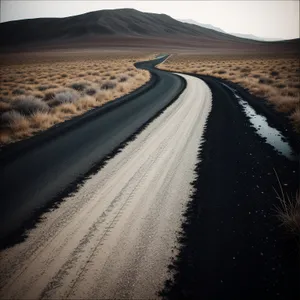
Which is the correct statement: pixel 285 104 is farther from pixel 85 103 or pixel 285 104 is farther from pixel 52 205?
pixel 52 205

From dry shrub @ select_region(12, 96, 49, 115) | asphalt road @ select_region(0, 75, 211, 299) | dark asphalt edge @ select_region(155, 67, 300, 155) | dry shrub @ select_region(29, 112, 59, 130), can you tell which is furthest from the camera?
dry shrub @ select_region(12, 96, 49, 115)

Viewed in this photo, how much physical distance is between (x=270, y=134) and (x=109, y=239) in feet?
24.8

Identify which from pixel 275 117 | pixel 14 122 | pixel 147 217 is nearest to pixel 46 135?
pixel 14 122

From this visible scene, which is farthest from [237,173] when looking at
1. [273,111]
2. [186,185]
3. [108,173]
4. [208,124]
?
[273,111]

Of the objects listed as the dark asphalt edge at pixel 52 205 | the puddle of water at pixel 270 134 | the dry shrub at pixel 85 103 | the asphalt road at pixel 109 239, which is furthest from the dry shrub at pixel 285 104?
the dry shrub at pixel 85 103

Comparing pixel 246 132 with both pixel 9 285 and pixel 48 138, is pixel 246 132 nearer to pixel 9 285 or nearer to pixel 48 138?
pixel 48 138

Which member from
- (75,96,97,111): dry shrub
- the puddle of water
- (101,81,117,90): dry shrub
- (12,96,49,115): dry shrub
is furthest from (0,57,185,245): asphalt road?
(101,81,117,90): dry shrub

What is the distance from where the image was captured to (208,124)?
996 cm

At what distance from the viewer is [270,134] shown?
8680 millimetres

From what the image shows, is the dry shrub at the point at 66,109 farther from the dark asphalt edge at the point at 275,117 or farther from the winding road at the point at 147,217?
the dark asphalt edge at the point at 275,117

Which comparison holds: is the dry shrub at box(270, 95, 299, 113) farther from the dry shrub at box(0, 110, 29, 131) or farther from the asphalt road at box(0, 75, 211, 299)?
the dry shrub at box(0, 110, 29, 131)

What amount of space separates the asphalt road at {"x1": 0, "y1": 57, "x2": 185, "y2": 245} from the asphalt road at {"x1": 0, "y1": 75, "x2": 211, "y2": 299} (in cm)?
49

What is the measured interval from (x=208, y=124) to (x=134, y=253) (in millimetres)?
7551

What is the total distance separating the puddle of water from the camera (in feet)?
23.6
